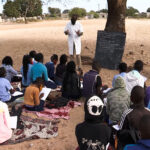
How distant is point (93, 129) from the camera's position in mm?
2990

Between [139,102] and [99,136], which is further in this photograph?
[139,102]

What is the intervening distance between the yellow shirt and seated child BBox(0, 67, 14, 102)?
54 cm

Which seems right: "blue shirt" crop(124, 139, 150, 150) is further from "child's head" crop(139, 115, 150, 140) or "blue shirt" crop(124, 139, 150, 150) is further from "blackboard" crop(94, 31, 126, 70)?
"blackboard" crop(94, 31, 126, 70)

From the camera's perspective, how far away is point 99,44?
9.30 metres

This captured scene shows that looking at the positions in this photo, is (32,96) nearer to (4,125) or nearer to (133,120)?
(4,125)

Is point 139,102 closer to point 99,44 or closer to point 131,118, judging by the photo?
point 131,118

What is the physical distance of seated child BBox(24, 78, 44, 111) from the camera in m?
5.34

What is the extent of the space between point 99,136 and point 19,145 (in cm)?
193

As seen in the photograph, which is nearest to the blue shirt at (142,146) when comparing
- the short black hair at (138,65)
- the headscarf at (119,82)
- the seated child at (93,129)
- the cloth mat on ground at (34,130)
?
the seated child at (93,129)

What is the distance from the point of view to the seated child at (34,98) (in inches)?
210

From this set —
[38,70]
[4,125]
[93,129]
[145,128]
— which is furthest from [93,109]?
[38,70]

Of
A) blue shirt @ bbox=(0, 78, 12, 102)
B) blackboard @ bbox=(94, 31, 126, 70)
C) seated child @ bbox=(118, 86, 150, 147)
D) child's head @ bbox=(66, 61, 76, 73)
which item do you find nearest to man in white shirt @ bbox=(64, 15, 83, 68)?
blackboard @ bbox=(94, 31, 126, 70)

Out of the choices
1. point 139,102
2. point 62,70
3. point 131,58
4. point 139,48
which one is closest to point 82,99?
point 62,70

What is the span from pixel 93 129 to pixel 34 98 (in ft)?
8.68
